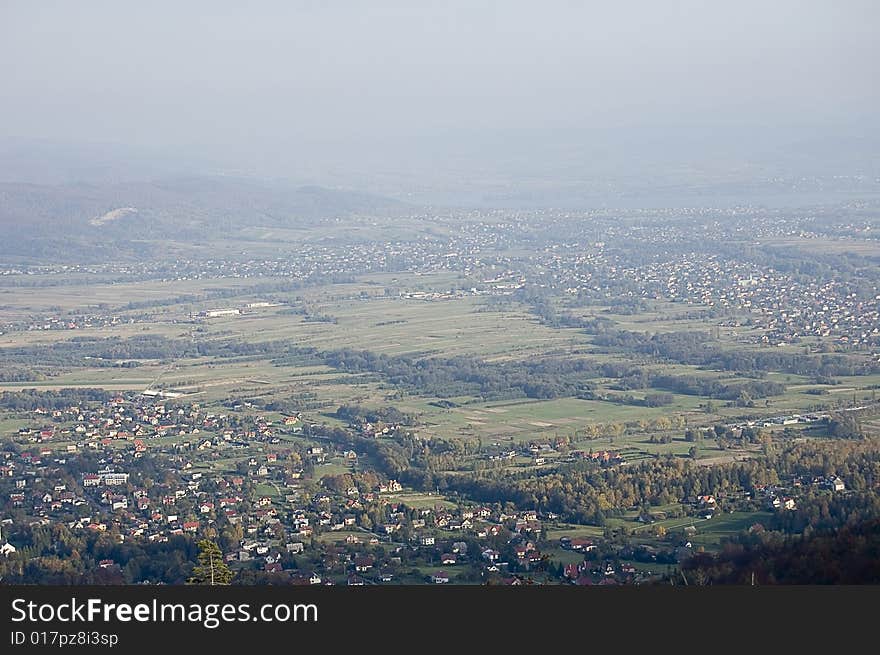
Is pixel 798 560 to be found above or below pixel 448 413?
above

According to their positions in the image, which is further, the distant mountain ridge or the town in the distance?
the distant mountain ridge

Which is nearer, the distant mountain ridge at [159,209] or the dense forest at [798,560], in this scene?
the dense forest at [798,560]

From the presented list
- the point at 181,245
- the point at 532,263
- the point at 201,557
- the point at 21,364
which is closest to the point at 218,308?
the point at 21,364

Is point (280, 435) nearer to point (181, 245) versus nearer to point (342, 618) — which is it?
point (342, 618)

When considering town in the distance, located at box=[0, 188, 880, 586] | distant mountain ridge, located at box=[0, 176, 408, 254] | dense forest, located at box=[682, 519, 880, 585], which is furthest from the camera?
distant mountain ridge, located at box=[0, 176, 408, 254]

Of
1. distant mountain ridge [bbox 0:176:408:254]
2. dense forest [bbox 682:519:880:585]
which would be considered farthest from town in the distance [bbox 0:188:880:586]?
distant mountain ridge [bbox 0:176:408:254]

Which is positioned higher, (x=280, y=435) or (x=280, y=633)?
(x=280, y=633)

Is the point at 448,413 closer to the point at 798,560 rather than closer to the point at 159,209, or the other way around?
the point at 798,560

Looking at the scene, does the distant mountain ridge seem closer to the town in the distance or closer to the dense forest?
the town in the distance

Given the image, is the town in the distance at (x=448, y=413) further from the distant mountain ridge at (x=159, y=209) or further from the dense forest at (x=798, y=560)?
the distant mountain ridge at (x=159, y=209)

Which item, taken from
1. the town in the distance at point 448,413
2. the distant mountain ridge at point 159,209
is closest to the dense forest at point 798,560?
the town in the distance at point 448,413

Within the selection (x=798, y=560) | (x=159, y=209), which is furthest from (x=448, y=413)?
(x=159, y=209)
